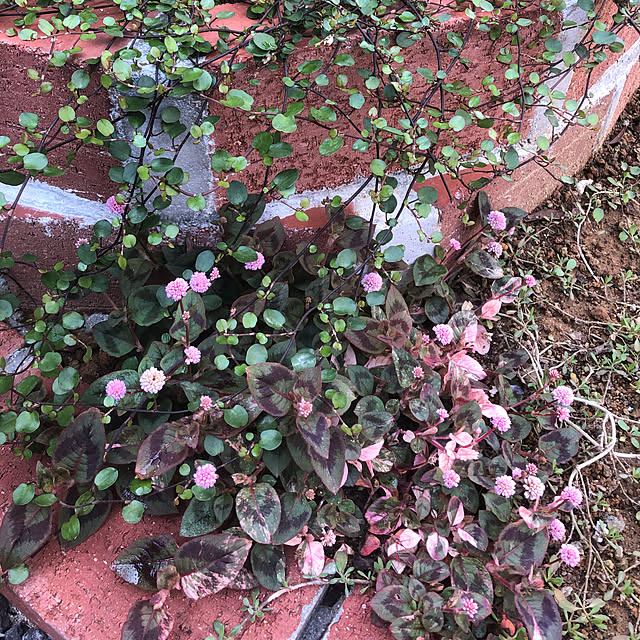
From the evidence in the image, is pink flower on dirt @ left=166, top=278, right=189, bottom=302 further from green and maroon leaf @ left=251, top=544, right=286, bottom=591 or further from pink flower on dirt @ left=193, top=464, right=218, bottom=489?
green and maroon leaf @ left=251, top=544, right=286, bottom=591

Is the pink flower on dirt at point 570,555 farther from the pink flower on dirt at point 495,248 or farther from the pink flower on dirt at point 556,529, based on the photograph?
the pink flower on dirt at point 495,248

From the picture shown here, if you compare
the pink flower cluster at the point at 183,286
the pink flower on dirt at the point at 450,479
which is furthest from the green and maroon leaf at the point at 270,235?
the pink flower on dirt at the point at 450,479

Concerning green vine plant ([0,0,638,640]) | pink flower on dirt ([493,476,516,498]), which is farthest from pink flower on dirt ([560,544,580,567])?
pink flower on dirt ([493,476,516,498])

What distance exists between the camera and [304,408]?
958 mm

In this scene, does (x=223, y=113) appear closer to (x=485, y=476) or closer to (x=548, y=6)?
(x=548, y=6)

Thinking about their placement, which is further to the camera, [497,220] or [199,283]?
[497,220]

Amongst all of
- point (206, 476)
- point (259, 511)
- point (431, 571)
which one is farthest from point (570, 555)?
point (206, 476)

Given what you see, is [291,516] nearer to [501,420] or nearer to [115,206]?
[501,420]

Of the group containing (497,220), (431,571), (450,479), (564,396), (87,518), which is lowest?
(87,518)

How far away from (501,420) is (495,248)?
463 millimetres

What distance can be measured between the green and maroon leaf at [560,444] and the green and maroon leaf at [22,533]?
1.00 m

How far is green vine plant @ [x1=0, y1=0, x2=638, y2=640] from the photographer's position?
3.18 feet

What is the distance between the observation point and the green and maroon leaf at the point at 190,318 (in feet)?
3.40

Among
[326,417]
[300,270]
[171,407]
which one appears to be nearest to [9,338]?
[171,407]
